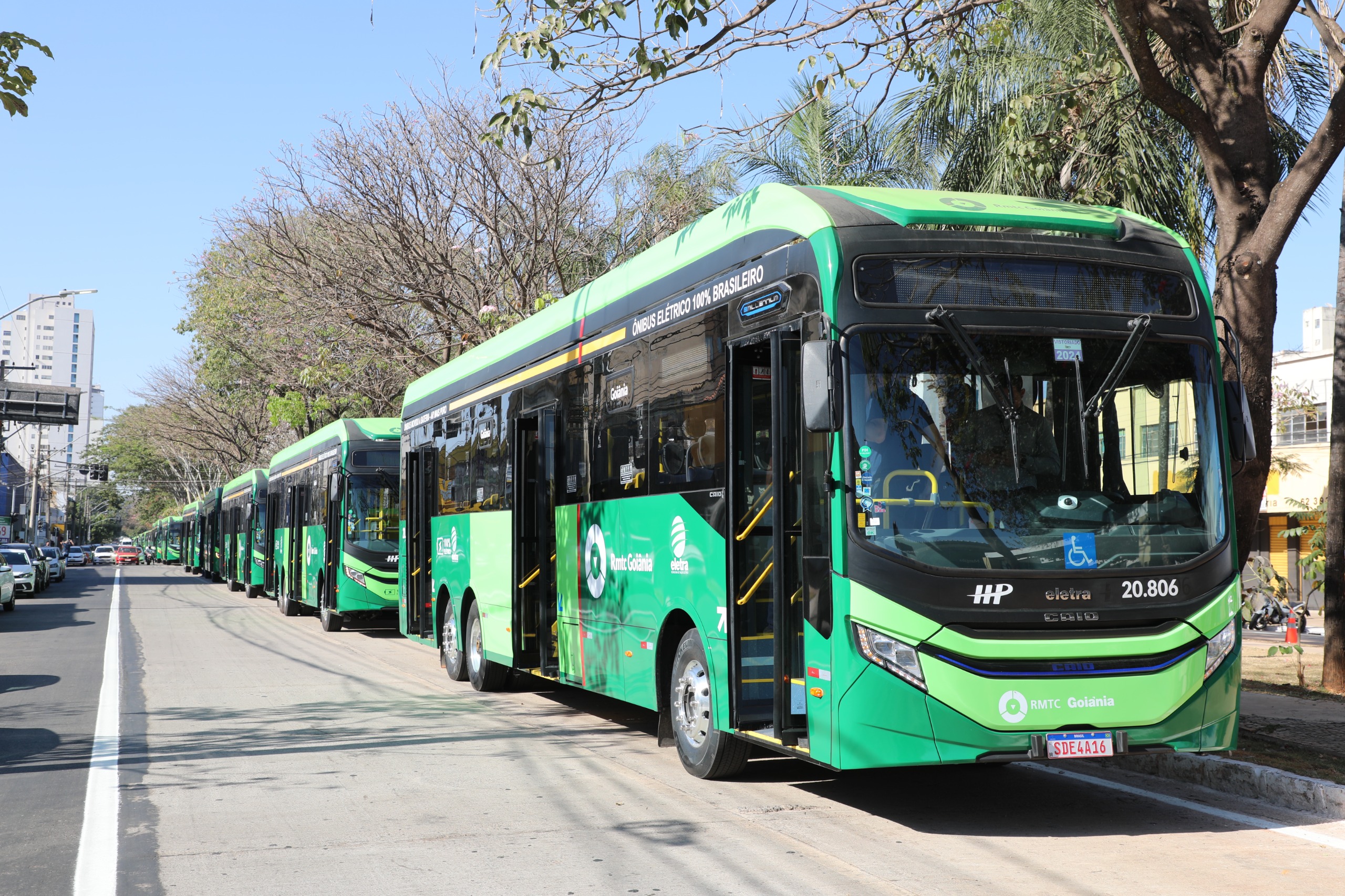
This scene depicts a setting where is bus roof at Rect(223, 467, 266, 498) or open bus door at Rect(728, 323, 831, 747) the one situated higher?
bus roof at Rect(223, 467, 266, 498)

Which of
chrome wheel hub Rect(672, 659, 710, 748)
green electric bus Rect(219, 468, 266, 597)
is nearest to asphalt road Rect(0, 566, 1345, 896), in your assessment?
chrome wheel hub Rect(672, 659, 710, 748)

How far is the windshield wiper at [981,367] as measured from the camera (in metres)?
6.81

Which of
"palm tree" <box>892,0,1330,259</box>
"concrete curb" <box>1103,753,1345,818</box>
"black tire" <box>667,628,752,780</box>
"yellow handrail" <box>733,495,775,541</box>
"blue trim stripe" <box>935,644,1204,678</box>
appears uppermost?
"palm tree" <box>892,0,1330,259</box>

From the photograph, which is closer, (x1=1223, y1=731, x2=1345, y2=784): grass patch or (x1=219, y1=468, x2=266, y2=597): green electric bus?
(x1=1223, y1=731, x2=1345, y2=784): grass patch

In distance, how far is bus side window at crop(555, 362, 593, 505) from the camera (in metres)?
10.5

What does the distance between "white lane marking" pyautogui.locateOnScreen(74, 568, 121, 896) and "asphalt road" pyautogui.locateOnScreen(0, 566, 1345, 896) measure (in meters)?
0.08

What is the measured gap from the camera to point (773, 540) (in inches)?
290

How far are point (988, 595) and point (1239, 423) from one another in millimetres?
1915

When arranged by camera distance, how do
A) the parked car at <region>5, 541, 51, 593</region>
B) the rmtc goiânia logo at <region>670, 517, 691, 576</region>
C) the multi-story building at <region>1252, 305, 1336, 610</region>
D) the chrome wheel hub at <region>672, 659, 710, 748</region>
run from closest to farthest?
1. the chrome wheel hub at <region>672, 659, 710, 748</region>
2. the rmtc goiânia logo at <region>670, 517, 691, 576</region>
3. the multi-story building at <region>1252, 305, 1336, 610</region>
4. the parked car at <region>5, 541, 51, 593</region>

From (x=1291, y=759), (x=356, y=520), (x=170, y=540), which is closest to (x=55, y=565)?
(x=356, y=520)

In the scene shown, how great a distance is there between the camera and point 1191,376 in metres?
7.17

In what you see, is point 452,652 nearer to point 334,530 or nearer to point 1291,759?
point 334,530

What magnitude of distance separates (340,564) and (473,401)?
946 centimetres

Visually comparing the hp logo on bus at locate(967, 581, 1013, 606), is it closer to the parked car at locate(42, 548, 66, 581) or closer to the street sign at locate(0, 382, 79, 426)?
the parked car at locate(42, 548, 66, 581)
